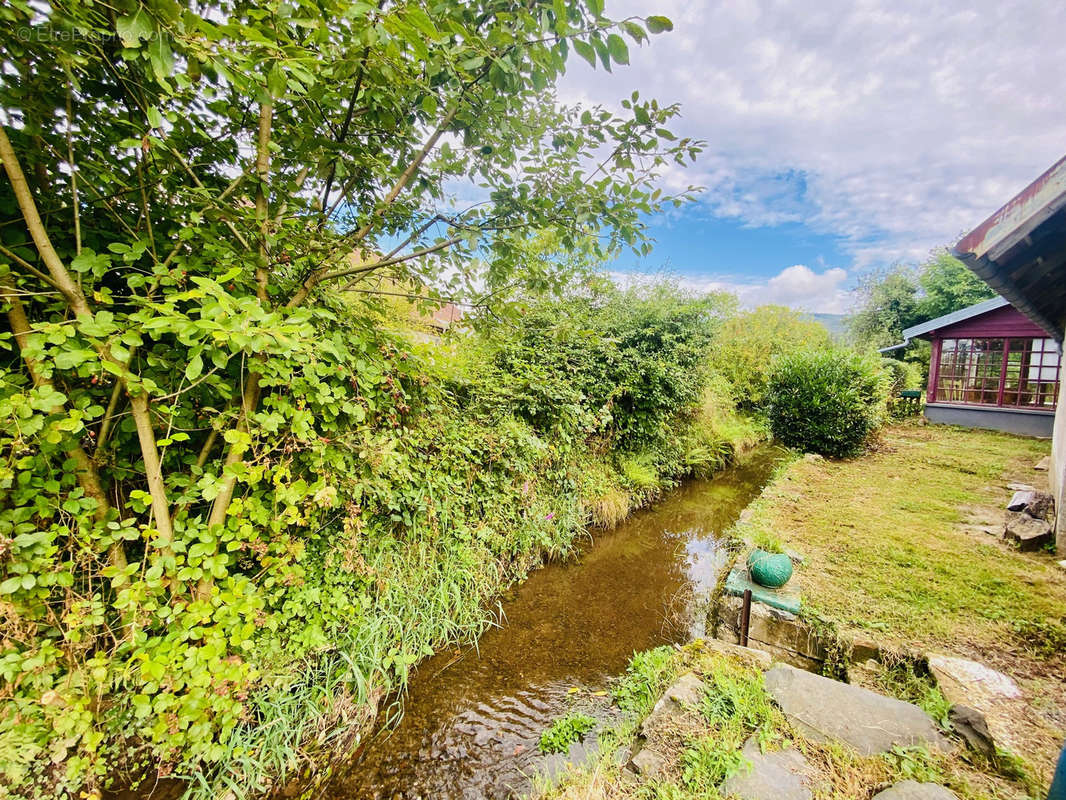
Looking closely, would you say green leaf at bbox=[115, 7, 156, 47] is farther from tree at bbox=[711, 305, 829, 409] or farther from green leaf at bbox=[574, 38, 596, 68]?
tree at bbox=[711, 305, 829, 409]

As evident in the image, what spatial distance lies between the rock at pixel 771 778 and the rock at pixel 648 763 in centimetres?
32

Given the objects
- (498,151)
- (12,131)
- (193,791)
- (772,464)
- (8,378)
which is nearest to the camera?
(8,378)

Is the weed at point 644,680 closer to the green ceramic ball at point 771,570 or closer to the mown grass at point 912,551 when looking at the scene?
the green ceramic ball at point 771,570

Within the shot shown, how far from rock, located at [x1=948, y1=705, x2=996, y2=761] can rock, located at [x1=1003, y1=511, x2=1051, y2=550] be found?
359 centimetres

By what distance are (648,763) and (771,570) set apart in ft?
6.57

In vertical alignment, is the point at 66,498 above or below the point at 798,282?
below

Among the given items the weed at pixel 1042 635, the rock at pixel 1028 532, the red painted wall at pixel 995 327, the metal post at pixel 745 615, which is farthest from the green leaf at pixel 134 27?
the red painted wall at pixel 995 327

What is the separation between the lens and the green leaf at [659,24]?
1468 mm

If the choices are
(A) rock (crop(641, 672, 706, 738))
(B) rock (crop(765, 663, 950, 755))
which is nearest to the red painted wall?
(B) rock (crop(765, 663, 950, 755))

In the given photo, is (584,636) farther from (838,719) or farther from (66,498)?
(66,498)

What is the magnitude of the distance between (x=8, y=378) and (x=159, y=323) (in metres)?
0.77

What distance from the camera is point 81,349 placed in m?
1.49

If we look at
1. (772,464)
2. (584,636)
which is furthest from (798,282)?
(584,636)

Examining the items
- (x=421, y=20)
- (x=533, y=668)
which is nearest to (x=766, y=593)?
(x=533, y=668)
